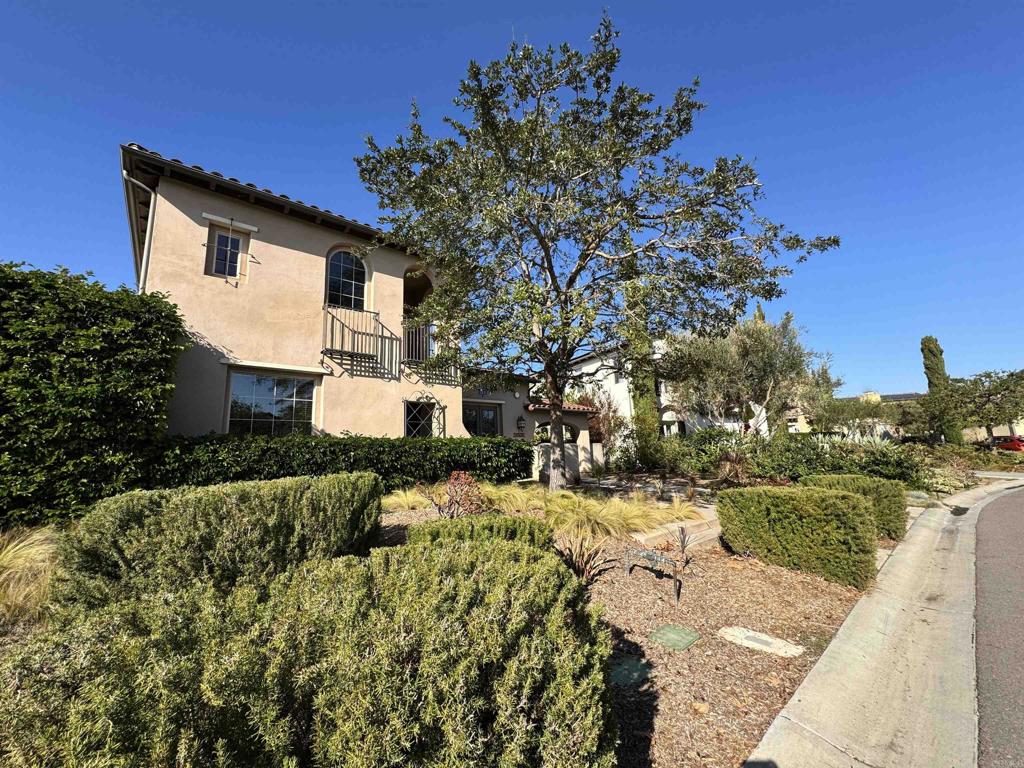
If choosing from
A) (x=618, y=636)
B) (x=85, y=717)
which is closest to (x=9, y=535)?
(x=85, y=717)

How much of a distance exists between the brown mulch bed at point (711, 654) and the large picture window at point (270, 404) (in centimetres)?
850

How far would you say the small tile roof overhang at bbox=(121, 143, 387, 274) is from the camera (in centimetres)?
838

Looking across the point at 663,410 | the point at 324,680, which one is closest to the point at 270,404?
the point at 324,680

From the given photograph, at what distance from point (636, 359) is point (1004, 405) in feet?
97.5

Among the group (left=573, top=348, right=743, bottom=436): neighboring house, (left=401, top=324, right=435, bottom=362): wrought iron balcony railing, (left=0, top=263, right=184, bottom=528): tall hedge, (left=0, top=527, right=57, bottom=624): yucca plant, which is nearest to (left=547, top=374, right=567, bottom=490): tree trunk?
(left=401, top=324, right=435, bottom=362): wrought iron balcony railing

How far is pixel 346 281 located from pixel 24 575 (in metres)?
8.98

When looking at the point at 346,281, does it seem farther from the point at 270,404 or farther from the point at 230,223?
the point at 270,404

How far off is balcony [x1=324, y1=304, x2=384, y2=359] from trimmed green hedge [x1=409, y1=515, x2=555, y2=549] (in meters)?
8.08

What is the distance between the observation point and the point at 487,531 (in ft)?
12.5

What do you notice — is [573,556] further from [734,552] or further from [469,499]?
[734,552]

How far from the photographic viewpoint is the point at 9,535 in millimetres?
5199

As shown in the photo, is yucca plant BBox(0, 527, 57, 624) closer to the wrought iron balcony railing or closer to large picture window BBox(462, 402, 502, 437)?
the wrought iron balcony railing

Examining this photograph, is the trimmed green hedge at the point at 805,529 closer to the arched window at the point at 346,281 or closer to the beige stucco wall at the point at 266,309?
the beige stucco wall at the point at 266,309

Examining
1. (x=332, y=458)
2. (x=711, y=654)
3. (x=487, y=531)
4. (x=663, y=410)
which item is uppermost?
(x=663, y=410)
